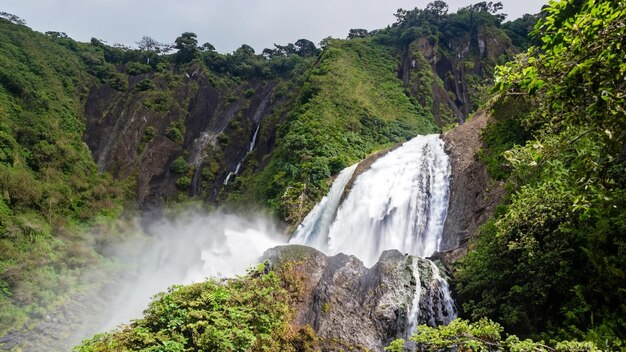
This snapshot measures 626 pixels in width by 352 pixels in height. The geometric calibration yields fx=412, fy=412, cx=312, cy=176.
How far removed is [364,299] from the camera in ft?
36.8

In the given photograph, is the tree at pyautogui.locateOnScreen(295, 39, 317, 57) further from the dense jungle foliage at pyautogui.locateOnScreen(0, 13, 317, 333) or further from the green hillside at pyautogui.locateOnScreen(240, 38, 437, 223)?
the green hillside at pyautogui.locateOnScreen(240, 38, 437, 223)

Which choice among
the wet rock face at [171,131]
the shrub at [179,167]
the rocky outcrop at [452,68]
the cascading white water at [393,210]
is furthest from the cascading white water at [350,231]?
the rocky outcrop at [452,68]

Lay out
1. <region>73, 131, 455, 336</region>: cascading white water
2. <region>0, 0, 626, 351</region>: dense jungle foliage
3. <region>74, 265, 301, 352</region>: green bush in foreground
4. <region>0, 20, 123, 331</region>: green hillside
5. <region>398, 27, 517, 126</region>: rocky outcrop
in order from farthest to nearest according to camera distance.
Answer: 1. <region>398, 27, 517, 126</region>: rocky outcrop
2. <region>0, 20, 123, 331</region>: green hillside
3. <region>73, 131, 455, 336</region>: cascading white water
4. <region>74, 265, 301, 352</region>: green bush in foreground
5. <region>0, 0, 626, 351</region>: dense jungle foliage

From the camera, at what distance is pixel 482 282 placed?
10.0 meters

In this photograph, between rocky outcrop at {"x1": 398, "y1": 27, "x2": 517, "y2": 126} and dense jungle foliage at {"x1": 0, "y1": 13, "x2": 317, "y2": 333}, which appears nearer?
dense jungle foliage at {"x1": 0, "y1": 13, "x2": 317, "y2": 333}

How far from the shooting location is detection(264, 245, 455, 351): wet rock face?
10328 millimetres

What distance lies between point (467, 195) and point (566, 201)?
9170 mm

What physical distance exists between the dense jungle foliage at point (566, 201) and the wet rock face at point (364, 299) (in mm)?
1006

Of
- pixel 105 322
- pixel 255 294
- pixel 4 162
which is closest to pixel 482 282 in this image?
pixel 255 294

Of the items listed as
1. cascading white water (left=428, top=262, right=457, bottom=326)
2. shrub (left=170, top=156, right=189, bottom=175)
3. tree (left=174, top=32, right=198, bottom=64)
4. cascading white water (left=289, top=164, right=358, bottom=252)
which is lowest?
cascading white water (left=428, top=262, right=457, bottom=326)

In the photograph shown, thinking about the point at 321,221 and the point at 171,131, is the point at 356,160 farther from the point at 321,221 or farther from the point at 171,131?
the point at 171,131

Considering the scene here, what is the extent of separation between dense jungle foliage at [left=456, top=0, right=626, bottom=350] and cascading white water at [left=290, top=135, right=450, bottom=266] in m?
5.65

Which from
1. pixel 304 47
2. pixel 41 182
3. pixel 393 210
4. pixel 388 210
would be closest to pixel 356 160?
pixel 388 210

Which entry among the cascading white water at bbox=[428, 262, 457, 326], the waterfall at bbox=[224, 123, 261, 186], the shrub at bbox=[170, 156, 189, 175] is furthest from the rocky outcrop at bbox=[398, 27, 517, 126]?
the cascading white water at bbox=[428, 262, 457, 326]
